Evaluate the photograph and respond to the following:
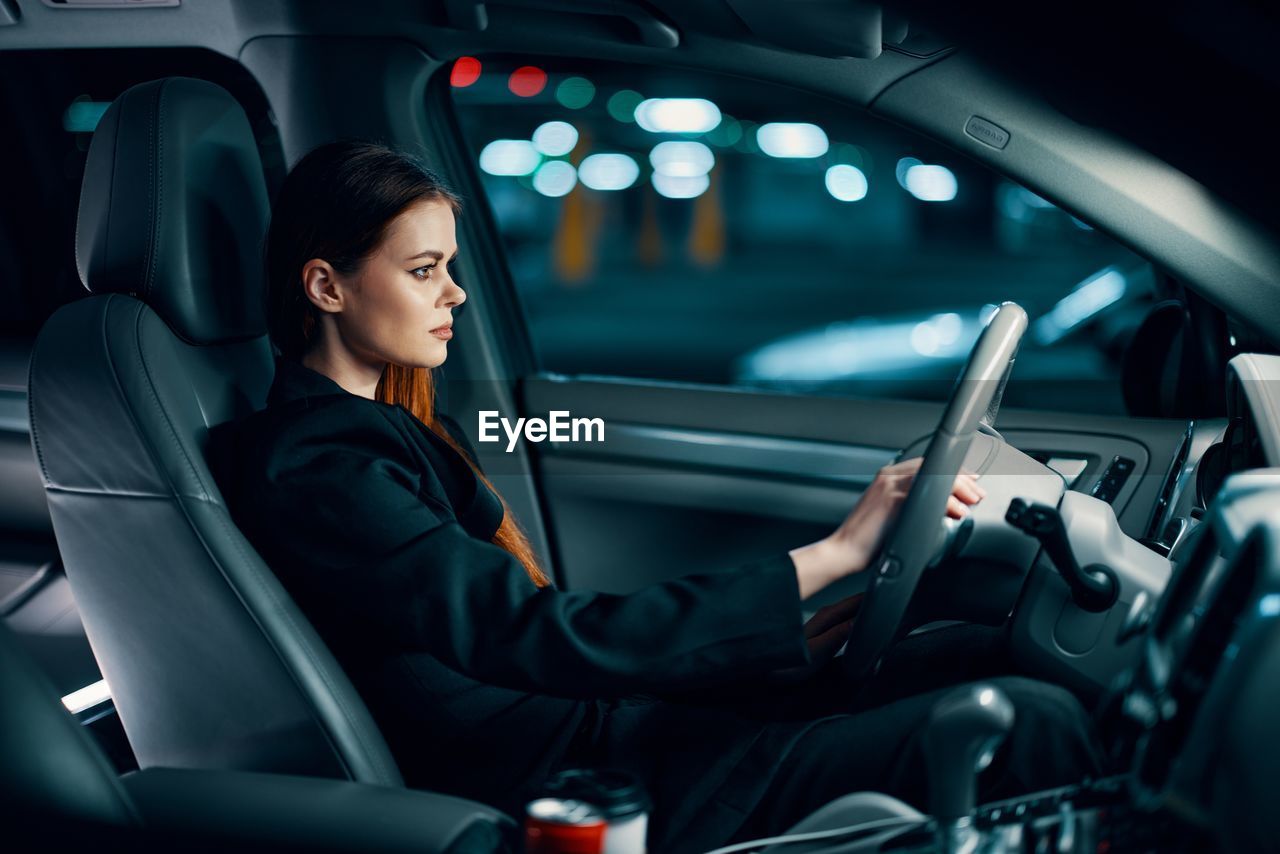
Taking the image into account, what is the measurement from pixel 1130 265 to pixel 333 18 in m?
2.16

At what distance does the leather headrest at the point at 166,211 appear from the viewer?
5.43ft

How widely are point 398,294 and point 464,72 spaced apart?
3.65 ft

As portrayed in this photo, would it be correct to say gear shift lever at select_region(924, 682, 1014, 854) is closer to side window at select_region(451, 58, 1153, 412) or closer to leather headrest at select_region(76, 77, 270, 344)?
leather headrest at select_region(76, 77, 270, 344)

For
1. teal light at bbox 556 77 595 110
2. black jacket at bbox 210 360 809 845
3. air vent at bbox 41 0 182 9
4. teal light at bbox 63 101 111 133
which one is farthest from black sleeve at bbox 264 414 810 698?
teal light at bbox 556 77 595 110

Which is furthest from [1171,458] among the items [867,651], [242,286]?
[242,286]

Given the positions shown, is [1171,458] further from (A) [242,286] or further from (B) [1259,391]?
(A) [242,286]

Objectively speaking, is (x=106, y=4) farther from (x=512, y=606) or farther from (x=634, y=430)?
(x=512, y=606)

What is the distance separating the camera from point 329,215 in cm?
167

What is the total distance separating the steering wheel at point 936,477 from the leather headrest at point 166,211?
0.96 meters

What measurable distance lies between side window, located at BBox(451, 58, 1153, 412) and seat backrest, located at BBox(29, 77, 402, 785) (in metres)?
3.94

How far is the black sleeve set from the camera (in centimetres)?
139

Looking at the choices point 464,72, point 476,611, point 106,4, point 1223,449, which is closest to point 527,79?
point 464,72

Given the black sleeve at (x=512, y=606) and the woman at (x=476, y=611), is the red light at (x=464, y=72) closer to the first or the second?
the woman at (x=476, y=611)

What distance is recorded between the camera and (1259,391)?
1.51 metres
